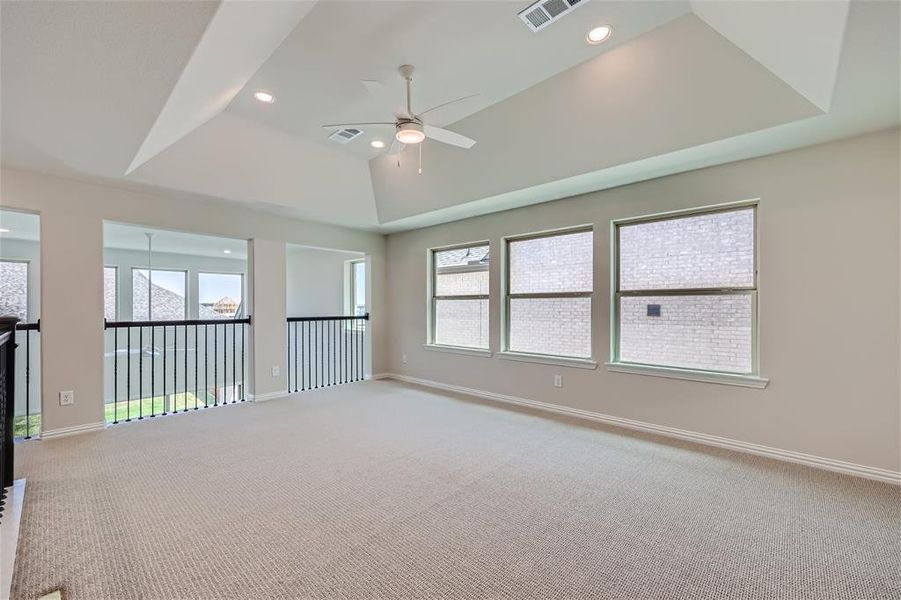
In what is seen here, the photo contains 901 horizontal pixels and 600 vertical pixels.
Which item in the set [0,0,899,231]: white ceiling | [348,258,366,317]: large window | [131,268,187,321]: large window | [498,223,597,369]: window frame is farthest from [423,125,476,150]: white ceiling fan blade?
[131,268,187,321]: large window

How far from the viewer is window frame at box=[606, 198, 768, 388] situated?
10.8 feet

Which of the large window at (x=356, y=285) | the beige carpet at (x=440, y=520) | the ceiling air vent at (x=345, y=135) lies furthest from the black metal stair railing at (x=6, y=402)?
the large window at (x=356, y=285)

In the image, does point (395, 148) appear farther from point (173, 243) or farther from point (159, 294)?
point (159, 294)

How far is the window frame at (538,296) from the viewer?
4.28 metres

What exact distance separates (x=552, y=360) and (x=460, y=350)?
140cm

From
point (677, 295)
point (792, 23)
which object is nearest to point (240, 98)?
point (792, 23)

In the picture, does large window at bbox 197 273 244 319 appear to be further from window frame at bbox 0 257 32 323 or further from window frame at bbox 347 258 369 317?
window frame at bbox 347 258 369 317

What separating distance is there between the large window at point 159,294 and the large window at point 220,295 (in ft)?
1.16

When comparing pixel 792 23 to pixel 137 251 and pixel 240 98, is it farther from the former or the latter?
pixel 137 251

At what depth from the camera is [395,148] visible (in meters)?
4.59

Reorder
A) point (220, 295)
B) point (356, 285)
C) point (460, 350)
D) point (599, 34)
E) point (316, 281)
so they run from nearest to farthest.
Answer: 1. point (599, 34)
2. point (460, 350)
3. point (356, 285)
4. point (316, 281)
5. point (220, 295)

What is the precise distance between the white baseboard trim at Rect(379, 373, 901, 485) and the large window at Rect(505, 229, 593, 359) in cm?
61

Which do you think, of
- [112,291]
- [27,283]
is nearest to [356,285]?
[112,291]

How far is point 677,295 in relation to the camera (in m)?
3.73
